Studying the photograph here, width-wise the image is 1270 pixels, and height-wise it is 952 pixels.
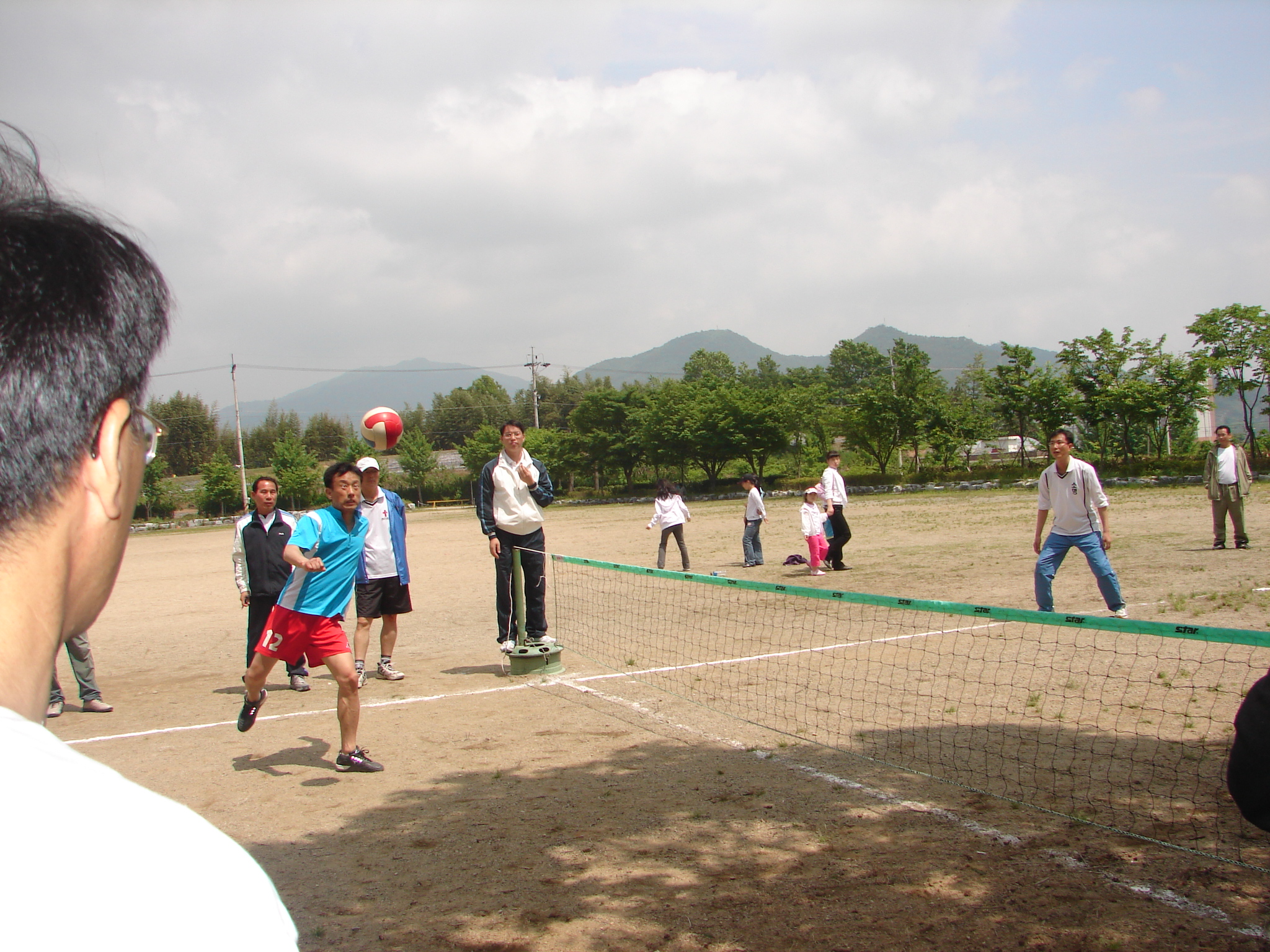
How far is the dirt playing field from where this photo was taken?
359cm

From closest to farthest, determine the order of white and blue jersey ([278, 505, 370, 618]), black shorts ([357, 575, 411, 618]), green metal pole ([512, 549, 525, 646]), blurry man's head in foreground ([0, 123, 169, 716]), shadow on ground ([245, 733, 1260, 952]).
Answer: blurry man's head in foreground ([0, 123, 169, 716]) < shadow on ground ([245, 733, 1260, 952]) < white and blue jersey ([278, 505, 370, 618]) < black shorts ([357, 575, 411, 618]) < green metal pole ([512, 549, 525, 646])

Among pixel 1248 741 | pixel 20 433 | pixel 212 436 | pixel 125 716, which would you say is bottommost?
pixel 125 716

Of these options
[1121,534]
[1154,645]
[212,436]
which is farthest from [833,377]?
[1154,645]

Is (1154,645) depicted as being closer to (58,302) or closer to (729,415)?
(58,302)

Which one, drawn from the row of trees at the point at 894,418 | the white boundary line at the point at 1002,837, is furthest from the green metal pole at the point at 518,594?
the row of trees at the point at 894,418

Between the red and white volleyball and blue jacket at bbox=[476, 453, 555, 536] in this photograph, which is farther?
the red and white volleyball

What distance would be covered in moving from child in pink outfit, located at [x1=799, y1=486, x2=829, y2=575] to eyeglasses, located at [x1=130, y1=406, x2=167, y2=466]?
1410 cm

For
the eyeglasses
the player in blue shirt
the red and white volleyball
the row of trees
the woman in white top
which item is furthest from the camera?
the row of trees

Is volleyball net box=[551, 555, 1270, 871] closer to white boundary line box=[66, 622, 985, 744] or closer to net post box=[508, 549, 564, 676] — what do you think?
white boundary line box=[66, 622, 985, 744]

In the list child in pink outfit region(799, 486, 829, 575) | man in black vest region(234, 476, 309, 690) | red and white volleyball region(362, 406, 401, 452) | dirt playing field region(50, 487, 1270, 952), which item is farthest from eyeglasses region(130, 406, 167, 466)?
child in pink outfit region(799, 486, 829, 575)

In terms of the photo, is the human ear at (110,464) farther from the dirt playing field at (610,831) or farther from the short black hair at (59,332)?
the dirt playing field at (610,831)

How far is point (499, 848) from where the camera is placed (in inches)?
178

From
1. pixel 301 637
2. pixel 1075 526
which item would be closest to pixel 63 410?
pixel 301 637

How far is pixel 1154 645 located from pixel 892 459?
51.2m
